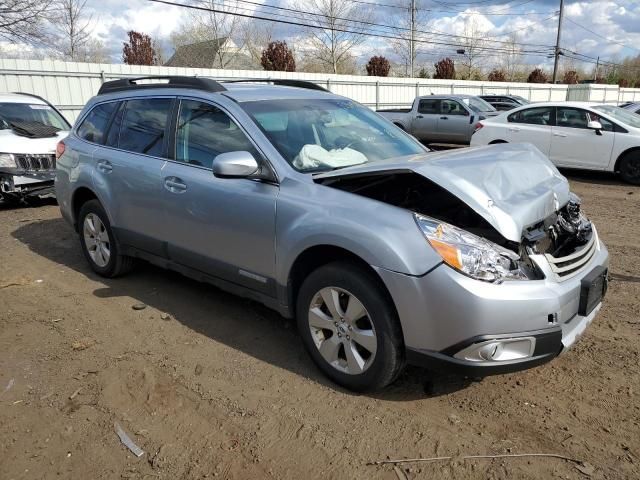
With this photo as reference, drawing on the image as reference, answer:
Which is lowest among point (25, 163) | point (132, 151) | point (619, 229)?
point (619, 229)

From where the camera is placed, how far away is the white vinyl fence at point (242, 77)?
13.8m

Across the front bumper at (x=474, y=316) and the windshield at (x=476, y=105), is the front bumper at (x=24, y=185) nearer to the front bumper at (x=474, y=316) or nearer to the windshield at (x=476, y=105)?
the front bumper at (x=474, y=316)

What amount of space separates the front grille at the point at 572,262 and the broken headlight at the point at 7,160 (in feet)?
26.8

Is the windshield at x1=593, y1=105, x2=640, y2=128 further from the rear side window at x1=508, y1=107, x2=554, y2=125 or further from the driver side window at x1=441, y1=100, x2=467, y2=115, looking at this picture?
the driver side window at x1=441, y1=100, x2=467, y2=115

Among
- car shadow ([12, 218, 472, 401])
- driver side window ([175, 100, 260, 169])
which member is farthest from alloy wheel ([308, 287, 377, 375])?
driver side window ([175, 100, 260, 169])

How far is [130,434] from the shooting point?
2.82 metres

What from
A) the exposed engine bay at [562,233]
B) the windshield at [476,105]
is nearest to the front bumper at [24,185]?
the exposed engine bay at [562,233]

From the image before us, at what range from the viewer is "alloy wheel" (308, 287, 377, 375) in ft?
9.68

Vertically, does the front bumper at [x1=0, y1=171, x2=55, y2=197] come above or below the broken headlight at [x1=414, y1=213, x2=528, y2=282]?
below

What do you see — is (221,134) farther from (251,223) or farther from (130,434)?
(130,434)

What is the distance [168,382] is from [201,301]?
1.34 metres

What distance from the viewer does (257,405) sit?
10.0 feet

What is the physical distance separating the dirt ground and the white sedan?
652 cm

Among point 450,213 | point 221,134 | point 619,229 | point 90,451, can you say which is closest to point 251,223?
point 221,134
